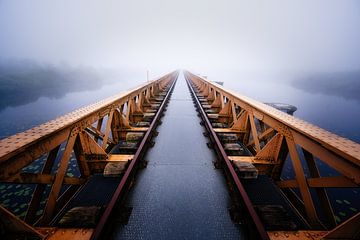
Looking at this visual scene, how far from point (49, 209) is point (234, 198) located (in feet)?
7.73

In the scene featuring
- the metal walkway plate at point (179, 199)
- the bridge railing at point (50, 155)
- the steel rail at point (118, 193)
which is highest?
the bridge railing at point (50, 155)

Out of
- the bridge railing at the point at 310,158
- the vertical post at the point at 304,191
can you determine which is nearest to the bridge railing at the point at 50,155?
the bridge railing at the point at 310,158

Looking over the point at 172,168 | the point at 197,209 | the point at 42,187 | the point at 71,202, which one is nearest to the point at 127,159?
the point at 172,168

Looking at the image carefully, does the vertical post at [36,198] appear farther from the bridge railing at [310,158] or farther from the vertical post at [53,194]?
the bridge railing at [310,158]

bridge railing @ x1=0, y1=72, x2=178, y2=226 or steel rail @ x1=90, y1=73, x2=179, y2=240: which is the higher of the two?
bridge railing @ x1=0, y1=72, x2=178, y2=226

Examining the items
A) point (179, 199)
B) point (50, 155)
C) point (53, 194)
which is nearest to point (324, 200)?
point (179, 199)

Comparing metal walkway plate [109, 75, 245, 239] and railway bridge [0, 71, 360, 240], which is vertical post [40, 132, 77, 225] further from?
metal walkway plate [109, 75, 245, 239]

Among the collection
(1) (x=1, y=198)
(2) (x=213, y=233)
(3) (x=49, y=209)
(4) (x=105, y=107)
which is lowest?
(1) (x=1, y=198)

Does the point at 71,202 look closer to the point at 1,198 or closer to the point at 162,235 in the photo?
the point at 162,235

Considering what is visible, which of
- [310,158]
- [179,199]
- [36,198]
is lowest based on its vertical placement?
[179,199]

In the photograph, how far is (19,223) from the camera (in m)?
1.62

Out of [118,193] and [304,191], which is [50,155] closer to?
[118,193]

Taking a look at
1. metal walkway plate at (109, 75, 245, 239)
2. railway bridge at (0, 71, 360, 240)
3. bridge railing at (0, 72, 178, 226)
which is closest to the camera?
bridge railing at (0, 72, 178, 226)

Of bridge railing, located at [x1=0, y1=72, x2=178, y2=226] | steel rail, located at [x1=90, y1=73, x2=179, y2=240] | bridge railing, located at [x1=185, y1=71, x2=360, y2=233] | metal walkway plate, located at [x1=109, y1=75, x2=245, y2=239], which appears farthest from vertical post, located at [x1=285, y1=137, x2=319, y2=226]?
bridge railing, located at [x1=0, y1=72, x2=178, y2=226]
